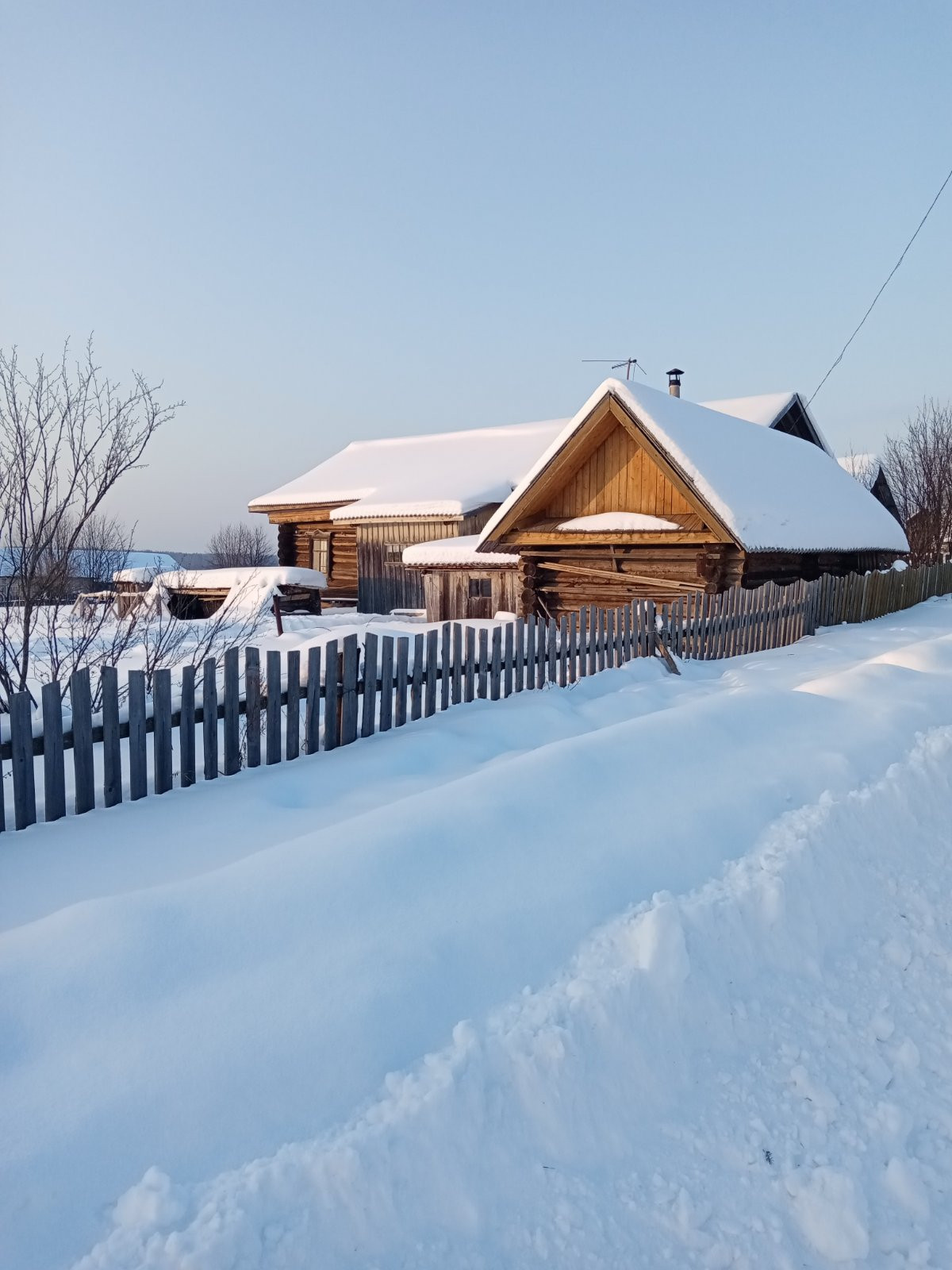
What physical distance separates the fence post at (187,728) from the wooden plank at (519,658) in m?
3.44

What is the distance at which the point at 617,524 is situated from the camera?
1378 cm

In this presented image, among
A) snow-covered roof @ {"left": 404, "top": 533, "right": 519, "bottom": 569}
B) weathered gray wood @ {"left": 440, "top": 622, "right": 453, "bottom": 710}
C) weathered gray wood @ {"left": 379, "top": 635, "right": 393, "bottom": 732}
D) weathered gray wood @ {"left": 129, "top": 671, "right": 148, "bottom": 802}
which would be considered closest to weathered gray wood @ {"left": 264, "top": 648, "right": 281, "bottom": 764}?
weathered gray wood @ {"left": 129, "top": 671, "right": 148, "bottom": 802}

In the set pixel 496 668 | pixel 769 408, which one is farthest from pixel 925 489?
pixel 496 668

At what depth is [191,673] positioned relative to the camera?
4.78 meters

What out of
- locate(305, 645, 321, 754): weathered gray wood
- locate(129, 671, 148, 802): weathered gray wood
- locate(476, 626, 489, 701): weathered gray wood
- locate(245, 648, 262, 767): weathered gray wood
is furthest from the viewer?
locate(476, 626, 489, 701): weathered gray wood

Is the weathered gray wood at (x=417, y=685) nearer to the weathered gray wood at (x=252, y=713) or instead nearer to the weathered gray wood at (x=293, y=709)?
the weathered gray wood at (x=293, y=709)

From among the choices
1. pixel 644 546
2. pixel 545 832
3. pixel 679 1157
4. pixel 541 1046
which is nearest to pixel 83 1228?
pixel 541 1046

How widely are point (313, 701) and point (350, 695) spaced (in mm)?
407

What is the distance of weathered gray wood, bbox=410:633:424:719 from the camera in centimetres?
648

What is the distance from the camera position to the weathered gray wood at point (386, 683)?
617 cm

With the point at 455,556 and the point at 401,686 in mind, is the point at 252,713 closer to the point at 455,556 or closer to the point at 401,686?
the point at 401,686

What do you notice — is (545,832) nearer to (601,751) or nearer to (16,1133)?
(601,751)

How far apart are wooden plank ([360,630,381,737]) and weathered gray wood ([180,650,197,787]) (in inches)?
58.8

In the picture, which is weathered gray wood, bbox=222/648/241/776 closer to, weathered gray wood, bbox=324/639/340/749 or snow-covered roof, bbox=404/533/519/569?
weathered gray wood, bbox=324/639/340/749
